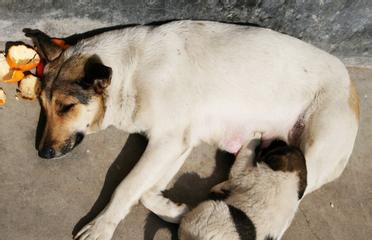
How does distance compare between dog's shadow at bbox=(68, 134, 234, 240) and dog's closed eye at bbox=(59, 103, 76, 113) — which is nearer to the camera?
dog's closed eye at bbox=(59, 103, 76, 113)

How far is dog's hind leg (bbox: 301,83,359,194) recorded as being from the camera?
4.58m

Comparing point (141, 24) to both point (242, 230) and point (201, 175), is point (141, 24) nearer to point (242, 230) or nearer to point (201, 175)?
point (201, 175)

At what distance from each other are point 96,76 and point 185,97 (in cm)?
83

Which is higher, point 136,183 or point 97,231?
point 136,183

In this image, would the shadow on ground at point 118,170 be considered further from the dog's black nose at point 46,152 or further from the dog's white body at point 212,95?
the dog's black nose at point 46,152

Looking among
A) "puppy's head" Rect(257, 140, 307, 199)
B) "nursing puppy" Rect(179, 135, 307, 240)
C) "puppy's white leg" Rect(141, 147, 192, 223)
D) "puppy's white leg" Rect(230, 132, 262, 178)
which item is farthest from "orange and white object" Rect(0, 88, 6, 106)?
"puppy's head" Rect(257, 140, 307, 199)

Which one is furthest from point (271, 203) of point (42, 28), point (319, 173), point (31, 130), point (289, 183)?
point (42, 28)

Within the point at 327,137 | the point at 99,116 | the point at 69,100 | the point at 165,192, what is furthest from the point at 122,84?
the point at 327,137

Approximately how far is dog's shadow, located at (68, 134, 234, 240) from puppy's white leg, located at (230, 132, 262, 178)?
26cm

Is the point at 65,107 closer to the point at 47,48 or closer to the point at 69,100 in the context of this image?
the point at 69,100

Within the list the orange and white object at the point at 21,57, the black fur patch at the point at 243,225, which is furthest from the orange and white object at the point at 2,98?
the black fur patch at the point at 243,225

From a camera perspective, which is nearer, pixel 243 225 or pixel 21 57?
pixel 243 225

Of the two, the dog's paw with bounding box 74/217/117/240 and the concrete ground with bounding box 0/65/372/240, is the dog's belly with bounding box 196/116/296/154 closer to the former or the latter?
the concrete ground with bounding box 0/65/372/240

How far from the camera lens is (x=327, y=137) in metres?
4.59
